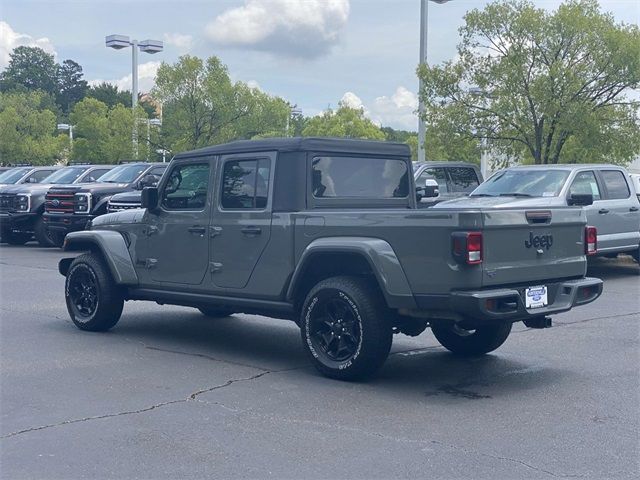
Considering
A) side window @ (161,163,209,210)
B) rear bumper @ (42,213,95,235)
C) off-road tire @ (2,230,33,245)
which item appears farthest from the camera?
off-road tire @ (2,230,33,245)

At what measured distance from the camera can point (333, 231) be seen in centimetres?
734

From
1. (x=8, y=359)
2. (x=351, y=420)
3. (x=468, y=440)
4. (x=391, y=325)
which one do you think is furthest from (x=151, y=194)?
(x=468, y=440)

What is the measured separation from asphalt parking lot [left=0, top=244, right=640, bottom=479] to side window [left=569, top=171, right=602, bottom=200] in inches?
185

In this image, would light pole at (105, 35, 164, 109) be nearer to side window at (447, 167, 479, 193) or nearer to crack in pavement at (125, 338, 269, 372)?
side window at (447, 167, 479, 193)

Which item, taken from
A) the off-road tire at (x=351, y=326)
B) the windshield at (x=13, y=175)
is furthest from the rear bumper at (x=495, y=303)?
the windshield at (x=13, y=175)

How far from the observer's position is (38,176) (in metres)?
25.0

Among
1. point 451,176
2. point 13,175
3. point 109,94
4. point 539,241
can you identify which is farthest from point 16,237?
point 109,94

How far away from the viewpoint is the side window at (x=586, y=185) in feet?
47.0

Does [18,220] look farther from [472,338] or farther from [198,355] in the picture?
[472,338]

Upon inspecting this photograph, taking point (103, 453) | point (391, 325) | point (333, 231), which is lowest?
point (103, 453)

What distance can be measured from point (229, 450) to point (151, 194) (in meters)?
4.07

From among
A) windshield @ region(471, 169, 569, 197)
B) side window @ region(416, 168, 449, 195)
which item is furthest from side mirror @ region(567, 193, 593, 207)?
side window @ region(416, 168, 449, 195)

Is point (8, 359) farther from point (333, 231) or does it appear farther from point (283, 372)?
point (333, 231)

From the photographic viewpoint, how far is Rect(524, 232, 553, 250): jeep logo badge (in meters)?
7.15
